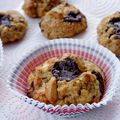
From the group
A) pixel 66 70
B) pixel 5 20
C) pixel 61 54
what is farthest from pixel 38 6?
pixel 66 70

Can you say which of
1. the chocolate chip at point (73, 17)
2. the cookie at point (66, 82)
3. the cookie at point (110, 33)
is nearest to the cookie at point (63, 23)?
the chocolate chip at point (73, 17)

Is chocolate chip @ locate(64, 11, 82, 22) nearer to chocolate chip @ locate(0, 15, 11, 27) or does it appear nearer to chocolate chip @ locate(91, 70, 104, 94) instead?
chocolate chip @ locate(0, 15, 11, 27)

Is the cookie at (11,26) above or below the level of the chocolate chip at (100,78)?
above

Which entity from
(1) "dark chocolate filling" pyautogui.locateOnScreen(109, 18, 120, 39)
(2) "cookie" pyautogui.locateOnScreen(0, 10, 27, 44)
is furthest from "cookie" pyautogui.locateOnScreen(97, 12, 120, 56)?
(2) "cookie" pyautogui.locateOnScreen(0, 10, 27, 44)

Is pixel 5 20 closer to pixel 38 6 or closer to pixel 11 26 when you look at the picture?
pixel 11 26

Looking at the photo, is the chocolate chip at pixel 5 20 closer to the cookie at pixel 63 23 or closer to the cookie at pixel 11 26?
the cookie at pixel 11 26
